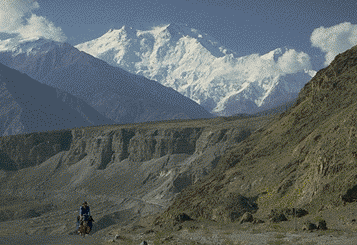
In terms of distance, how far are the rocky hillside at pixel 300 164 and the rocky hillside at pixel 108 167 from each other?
3517 cm

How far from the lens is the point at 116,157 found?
148 meters

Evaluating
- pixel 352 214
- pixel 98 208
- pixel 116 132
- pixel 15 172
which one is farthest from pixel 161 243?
pixel 15 172

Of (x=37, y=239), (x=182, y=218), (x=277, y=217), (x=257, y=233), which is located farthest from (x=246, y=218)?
(x=37, y=239)

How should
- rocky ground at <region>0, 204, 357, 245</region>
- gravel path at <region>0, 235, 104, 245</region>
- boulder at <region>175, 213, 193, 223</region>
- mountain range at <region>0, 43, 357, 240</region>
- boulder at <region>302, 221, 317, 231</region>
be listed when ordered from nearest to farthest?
rocky ground at <region>0, 204, 357, 245</region>, boulder at <region>302, 221, 317, 231</region>, mountain range at <region>0, 43, 357, 240</region>, boulder at <region>175, 213, 193, 223</region>, gravel path at <region>0, 235, 104, 245</region>

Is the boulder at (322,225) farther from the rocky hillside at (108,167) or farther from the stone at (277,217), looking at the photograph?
the rocky hillside at (108,167)

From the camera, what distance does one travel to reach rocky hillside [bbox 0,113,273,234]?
360ft

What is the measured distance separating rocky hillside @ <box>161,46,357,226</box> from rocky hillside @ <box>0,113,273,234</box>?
115ft

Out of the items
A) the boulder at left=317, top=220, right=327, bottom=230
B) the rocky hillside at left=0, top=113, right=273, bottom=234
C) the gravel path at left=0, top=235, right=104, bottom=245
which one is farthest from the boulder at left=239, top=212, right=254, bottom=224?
the rocky hillside at left=0, top=113, right=273, bottom=234

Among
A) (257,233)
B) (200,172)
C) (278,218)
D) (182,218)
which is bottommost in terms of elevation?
(257,233)

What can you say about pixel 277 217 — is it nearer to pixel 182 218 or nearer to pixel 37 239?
pixel 182 218

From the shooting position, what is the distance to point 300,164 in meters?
49.8

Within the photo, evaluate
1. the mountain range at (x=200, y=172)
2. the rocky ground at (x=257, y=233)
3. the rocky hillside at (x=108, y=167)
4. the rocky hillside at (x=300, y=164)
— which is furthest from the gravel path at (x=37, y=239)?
the rocky ground at (x=257, y=233)

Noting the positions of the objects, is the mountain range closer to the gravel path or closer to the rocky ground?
the rocky ground

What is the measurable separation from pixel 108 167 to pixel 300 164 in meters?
101
